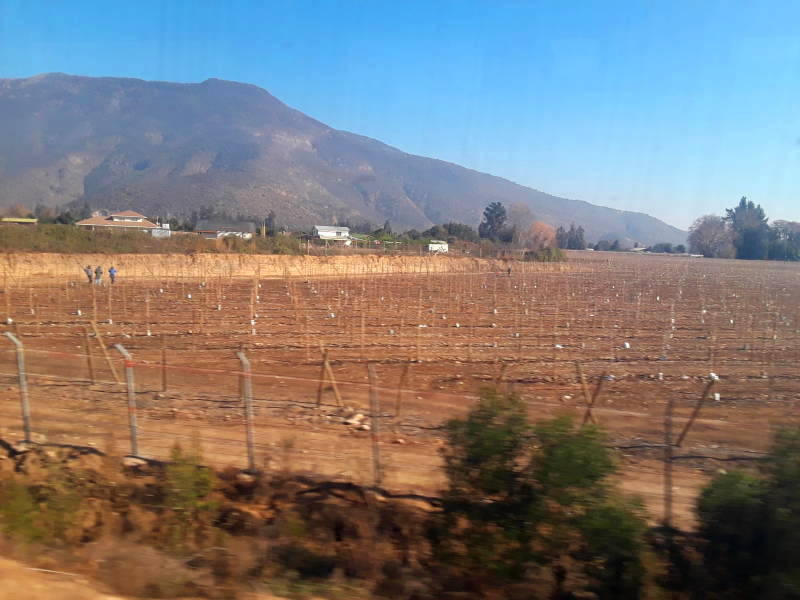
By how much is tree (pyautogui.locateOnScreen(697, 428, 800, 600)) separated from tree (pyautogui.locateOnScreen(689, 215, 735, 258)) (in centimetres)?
4427

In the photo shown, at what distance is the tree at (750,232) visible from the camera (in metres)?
40.1

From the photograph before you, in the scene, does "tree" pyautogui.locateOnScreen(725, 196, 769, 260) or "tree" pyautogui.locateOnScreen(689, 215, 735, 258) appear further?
"tree" pyautogui.locateOnScreen(689, 215, 735, 258)

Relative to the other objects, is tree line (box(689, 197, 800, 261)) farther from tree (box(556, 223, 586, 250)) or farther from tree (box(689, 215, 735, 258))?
tree (box(556, 223, 586, 250))

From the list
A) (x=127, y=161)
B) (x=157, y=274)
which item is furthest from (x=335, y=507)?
(x=127, y=161)

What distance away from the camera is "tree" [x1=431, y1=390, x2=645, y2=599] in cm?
443

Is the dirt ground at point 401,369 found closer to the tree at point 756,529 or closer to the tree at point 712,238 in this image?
the tree at point 756,529

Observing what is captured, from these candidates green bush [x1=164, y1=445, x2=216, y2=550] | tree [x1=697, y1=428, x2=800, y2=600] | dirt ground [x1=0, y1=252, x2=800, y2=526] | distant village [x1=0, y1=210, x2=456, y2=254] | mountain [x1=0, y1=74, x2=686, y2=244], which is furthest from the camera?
mountain [x1=0, y1=74, x2=686, y2=244]

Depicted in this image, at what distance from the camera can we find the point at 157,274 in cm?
3919

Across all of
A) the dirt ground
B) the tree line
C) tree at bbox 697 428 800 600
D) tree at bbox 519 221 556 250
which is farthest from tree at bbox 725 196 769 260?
tree at bbox 697 428 800 600

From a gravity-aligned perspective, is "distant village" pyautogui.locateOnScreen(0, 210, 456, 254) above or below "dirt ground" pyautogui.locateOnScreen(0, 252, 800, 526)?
above

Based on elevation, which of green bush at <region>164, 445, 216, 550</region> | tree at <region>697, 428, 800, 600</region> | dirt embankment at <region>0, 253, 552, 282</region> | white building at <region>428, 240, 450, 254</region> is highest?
white building at <region>428, 240, 450, 254</region>

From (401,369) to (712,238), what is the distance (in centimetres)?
4418

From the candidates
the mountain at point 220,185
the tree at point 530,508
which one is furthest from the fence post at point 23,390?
the mountain at point 220,185

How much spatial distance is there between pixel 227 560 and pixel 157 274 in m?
37.2
